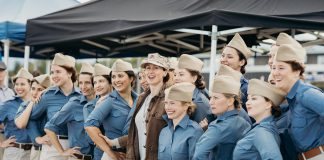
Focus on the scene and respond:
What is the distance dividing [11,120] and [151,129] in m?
3.00

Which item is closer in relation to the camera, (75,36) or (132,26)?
(132,26)

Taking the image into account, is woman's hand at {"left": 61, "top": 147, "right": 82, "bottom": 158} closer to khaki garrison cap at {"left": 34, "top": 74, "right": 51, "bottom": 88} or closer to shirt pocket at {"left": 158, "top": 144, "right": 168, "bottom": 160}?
khaki garrison cap at {"left": 34, "top": 74, "right": 51, "bottom": 88}

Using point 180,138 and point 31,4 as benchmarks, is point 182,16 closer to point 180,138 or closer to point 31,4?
point 180,138

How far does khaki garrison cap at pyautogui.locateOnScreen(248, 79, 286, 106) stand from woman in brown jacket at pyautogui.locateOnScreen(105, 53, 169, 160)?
927mm

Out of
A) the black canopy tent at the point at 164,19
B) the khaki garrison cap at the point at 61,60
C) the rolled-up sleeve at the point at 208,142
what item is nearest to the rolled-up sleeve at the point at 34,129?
the khaki garrison cap at the point at 61,60

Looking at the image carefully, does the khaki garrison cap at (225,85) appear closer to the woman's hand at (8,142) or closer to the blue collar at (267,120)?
the blue collar at (267,120)

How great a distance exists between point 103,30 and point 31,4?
11.5 ft

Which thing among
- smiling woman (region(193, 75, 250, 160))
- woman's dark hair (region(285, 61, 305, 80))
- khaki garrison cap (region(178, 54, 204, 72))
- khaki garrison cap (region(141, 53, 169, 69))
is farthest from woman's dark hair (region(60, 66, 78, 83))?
woman's dark hair (region(285, 61, 305, 80))

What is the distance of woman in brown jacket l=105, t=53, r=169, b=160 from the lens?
455 cm

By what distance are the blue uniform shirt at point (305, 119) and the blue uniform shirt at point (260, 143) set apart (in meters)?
0.14

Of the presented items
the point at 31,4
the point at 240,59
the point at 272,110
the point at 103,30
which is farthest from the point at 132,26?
the point at 31,4

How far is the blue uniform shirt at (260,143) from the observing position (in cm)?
363

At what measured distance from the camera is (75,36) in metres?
7.31

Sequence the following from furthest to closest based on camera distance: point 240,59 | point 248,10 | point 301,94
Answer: point 248,10 → point 240,59 → point 301,94
